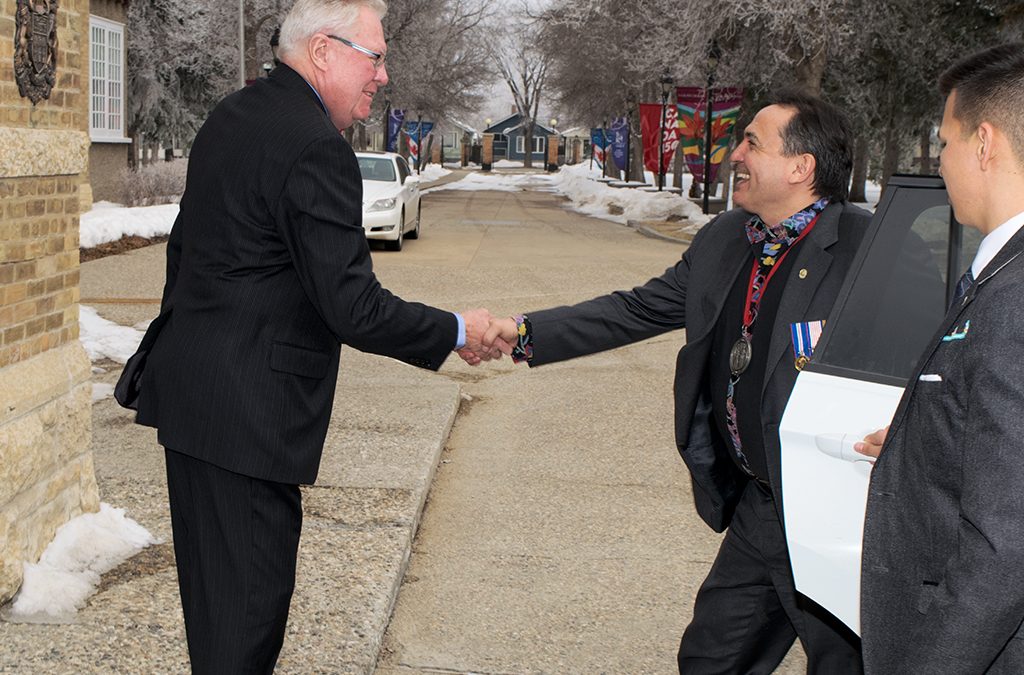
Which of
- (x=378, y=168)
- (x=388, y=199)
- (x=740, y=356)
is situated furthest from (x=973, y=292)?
(x=378, y=168)

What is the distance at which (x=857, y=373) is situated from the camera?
289 cm

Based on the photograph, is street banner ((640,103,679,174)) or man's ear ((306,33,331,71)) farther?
street banner ((640,103,679,174))

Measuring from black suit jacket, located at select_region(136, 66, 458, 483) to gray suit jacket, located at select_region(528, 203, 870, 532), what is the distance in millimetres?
927

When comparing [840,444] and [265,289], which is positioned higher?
[265,289]

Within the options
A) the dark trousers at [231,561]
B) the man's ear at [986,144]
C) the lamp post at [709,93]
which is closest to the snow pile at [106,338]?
the dark trousers at [231,561]

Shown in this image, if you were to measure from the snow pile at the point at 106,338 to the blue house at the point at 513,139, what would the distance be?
136412 millimetres

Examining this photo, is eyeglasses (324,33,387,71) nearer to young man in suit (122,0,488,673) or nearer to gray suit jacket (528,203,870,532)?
young man in suit (122,0,488,673)

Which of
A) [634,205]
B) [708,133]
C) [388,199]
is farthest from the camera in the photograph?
[634,205]

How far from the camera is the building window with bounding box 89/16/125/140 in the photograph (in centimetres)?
2575

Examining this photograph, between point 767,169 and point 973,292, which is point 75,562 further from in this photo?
point 973,292

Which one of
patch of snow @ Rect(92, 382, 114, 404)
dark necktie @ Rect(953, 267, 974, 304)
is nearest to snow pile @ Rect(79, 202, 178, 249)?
patch of snow @ Rect(92, 382, 114, 404)

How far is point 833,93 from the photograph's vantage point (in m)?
29.2

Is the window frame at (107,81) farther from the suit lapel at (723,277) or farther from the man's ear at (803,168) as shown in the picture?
the man's ear at (803,168)

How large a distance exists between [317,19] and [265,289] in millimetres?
714
